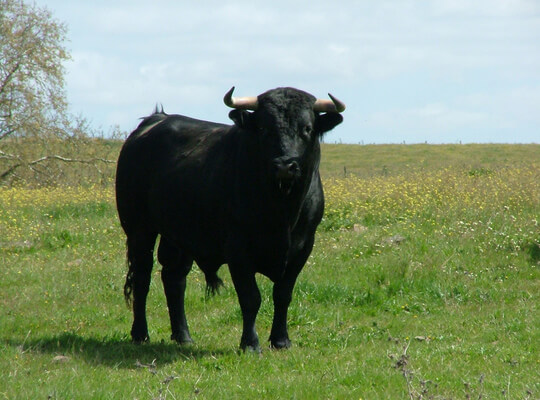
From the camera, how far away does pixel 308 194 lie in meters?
7.09

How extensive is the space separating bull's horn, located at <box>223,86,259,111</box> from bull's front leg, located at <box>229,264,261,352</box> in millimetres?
1376

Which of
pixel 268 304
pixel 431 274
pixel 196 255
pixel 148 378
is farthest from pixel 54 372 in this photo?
pixel 431 274

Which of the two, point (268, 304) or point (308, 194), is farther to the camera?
point (268, 304)

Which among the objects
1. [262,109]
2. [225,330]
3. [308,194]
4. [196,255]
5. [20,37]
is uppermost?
[20,37]

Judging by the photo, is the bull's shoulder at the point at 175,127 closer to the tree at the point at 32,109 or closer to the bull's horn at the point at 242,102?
the bull's horn at the point at 242,102

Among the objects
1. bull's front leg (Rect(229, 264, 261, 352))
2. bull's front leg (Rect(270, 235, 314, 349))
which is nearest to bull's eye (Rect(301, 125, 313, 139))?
bull's front leg (Rect(270, 235, 314, 349))

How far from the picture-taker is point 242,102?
675cm

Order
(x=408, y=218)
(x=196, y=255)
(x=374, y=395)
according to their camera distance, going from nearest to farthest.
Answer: (x=374, y=395), (x=196, y=255), (x=408, y=218)

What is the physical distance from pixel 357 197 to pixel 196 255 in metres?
8.47

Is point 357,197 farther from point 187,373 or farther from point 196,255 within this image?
point 187,373

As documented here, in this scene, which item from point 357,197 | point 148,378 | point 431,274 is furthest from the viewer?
point 357,197

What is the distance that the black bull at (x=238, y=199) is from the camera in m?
6.61

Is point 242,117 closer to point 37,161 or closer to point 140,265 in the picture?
point 140,265

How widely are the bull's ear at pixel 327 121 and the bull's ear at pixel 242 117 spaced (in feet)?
1.93
